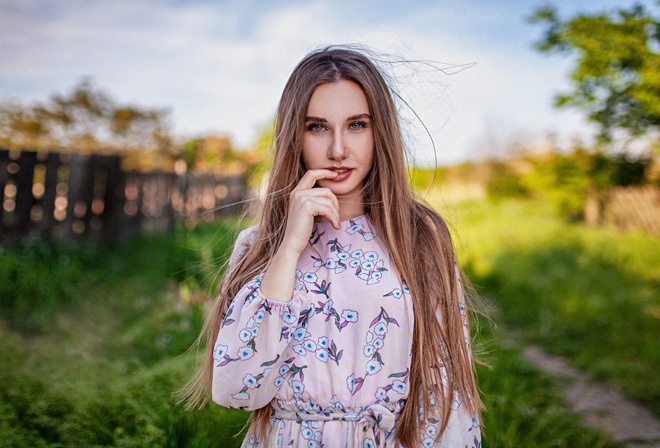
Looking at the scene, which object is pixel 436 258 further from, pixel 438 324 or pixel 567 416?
pixel 567 416

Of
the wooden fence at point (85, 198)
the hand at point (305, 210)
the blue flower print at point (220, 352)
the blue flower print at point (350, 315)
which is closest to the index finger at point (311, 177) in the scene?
the hand at point (305, 210)

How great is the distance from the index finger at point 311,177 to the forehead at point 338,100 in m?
0.18


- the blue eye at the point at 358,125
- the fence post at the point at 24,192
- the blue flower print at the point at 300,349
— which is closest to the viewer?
the blue flower print at the point at 300,349

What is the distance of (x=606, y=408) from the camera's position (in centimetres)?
379

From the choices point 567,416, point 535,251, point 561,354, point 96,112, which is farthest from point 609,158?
point 96,112

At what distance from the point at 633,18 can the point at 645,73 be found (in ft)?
2.52

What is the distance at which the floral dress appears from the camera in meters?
1.51

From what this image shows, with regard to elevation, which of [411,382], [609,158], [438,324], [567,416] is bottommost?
[567,416]

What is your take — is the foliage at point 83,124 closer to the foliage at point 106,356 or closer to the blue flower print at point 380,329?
the foliage at point 106,356

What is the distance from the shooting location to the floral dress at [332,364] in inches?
59.3

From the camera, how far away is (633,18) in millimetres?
A: 6527

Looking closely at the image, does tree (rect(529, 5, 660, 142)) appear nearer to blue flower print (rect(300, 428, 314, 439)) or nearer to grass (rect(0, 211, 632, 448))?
grass (rect(0, 211, 632, 448))

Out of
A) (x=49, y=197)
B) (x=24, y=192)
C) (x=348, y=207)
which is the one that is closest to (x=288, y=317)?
(x=348, y=207)

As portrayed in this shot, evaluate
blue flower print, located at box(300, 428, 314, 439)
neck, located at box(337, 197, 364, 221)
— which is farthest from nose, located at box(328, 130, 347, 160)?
blue flower print, located at box(300, 428, 314, 439)
